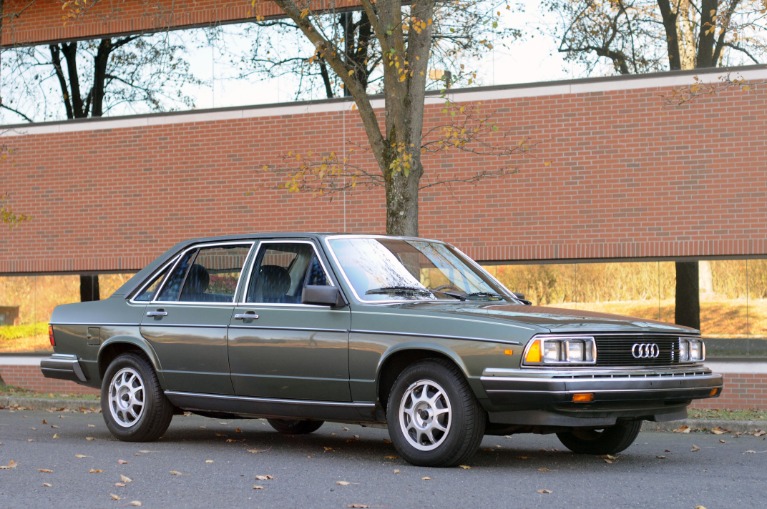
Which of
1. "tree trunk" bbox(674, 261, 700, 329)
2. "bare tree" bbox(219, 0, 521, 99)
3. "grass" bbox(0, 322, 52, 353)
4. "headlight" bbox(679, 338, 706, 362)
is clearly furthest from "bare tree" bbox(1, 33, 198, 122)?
"headlight" bbox(679, 338, 706, 362)

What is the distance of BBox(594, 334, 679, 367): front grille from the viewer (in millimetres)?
7988

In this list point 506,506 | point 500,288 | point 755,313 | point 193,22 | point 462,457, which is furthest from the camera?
point 193,22

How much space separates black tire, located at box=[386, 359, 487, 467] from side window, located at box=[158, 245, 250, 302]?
1.97 meters

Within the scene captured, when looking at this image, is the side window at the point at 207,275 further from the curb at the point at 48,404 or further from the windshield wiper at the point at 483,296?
the curb at the point at 48,404

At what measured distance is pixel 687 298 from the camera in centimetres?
1650

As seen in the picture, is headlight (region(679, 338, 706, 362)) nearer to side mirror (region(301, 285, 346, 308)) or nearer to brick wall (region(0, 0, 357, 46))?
side mirror (region(301, 285, 346, 308))

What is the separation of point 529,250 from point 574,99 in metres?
2.16

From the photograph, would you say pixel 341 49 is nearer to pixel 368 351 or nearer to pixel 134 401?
pixel 134 401

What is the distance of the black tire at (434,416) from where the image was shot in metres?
7.96

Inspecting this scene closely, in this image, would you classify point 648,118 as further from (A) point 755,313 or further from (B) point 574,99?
(A) point 755,313

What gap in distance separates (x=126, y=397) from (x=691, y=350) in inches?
182

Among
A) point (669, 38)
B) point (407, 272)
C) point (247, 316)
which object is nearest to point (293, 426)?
point (247, 316)

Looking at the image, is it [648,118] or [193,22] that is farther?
[193,22]

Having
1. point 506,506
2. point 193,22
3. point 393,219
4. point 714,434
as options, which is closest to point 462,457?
point 506,506
